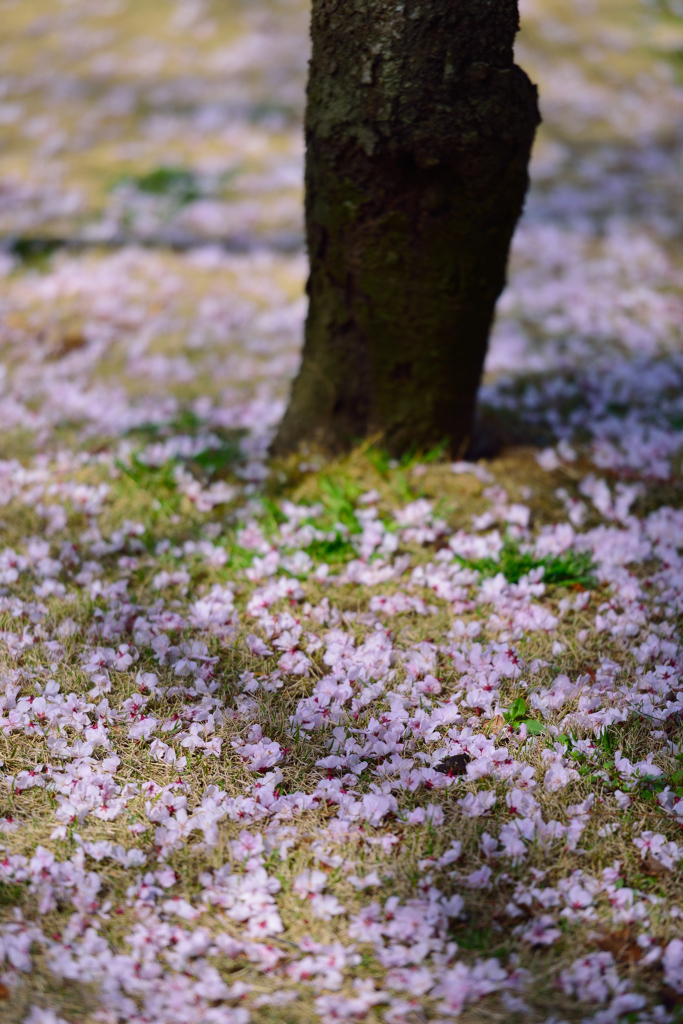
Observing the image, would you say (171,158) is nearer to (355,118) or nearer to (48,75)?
(48,75)

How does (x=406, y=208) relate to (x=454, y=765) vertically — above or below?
above

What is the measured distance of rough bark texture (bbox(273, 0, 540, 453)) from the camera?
2939 millimetres

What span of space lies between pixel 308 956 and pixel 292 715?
31.5 inches

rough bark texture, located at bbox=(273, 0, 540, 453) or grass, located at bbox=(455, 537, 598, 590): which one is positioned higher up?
rough bark texture, located at bbox=(273, 0, 540, 453)

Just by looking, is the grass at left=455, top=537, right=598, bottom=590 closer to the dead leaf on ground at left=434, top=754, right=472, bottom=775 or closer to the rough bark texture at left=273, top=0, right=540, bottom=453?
the rough bark texture at left=273, top=0, right=540, bottom=453

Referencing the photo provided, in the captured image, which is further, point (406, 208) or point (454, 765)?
point (406, 208)

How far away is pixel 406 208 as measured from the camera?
3.28 m

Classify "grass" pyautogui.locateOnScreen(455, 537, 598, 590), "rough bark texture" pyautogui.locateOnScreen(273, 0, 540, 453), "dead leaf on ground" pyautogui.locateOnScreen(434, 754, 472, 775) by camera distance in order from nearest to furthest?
"dead leaf on ground" pyautogui.locateOnScreen(434, 754, 472, 775), "rough bark texture" pyautogui.locateOnScreen(273, 0, 540, 453), "grass" pyautogui.locateOnScreen(455, 537, 598, 590)

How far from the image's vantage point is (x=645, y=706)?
2.63m

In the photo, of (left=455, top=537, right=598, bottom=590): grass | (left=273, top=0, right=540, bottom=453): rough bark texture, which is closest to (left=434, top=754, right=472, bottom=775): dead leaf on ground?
(left=455, top=537, right=598, bottom=590): grass

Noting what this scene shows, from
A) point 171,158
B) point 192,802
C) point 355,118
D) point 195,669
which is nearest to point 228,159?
point 171,158

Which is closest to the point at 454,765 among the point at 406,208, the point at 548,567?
the point at 548,567

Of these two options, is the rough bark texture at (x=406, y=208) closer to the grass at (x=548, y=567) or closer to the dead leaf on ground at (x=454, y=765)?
the grass at (x=548, y=567)

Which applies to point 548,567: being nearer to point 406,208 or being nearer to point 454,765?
point 454,765
